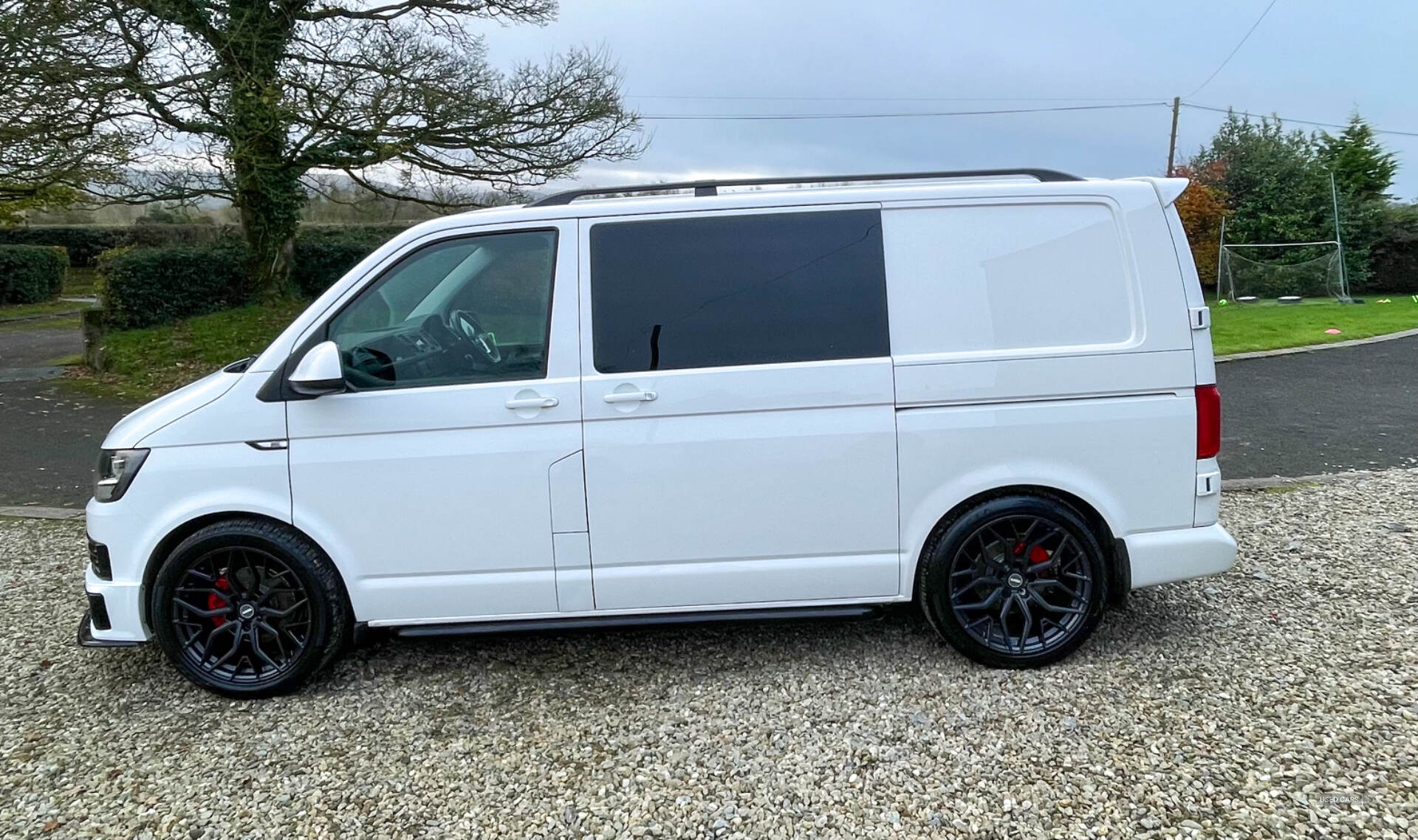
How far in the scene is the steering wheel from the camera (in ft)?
12.5

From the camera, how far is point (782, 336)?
12.3 feet

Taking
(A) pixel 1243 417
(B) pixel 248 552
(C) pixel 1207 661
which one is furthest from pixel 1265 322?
(B) pixel 248 552

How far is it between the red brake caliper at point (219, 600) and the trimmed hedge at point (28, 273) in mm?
25910

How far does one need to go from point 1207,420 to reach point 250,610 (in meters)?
3.95

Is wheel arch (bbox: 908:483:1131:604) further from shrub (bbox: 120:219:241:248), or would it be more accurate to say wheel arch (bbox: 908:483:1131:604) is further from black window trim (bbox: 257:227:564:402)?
shrub (bbox: 120:219:241:248)

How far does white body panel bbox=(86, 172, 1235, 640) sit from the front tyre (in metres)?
0.10

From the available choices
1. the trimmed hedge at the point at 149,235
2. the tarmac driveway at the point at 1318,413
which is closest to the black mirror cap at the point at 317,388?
the tarmac driveway at the point at 1318,413

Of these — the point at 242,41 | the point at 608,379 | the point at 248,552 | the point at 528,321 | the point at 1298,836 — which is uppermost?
the point at 242,41

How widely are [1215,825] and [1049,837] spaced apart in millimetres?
516

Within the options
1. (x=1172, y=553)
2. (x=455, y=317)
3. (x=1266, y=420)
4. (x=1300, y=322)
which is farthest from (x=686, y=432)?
(x=1300, y=322)

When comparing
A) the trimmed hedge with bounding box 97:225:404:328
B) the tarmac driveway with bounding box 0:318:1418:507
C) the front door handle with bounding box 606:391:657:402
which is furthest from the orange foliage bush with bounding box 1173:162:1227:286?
the front door handle with bounding box 606:391:657:402

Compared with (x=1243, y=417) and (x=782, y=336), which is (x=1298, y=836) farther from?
(x=1243, y=417)

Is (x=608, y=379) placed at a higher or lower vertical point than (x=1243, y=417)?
higher

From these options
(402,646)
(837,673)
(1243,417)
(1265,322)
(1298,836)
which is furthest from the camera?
(1265,322)
